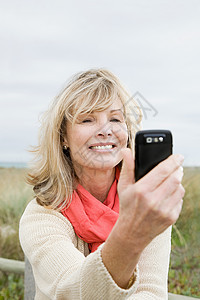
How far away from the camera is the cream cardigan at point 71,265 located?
1141 millimetres

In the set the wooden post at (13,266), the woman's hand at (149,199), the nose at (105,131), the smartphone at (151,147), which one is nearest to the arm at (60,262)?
the woman's hand at (149,199)

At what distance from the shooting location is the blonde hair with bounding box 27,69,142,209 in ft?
5.81

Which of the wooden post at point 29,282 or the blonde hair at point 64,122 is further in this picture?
the wooden post at point 29,282

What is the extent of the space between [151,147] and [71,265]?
555 millimetres

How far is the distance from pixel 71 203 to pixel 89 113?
420 mm

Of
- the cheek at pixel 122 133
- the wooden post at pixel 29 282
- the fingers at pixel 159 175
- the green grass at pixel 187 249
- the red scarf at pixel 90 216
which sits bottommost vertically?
the green grass at pixel 187 249

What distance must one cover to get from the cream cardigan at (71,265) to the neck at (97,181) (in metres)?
0.23

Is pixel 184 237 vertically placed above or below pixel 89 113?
below

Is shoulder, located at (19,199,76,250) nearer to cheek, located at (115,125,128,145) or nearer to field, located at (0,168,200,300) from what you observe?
cheek, located at (115,125,128,145)

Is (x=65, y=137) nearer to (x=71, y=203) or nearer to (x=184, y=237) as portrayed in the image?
(x=71, y=203)

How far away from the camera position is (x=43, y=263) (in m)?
1.52

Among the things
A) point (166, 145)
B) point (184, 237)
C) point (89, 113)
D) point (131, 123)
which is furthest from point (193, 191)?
point (166, 145)

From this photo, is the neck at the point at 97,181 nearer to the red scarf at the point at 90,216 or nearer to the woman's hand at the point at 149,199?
the red scarf at the point at 90,216

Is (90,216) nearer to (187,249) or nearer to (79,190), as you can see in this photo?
(79,190)
